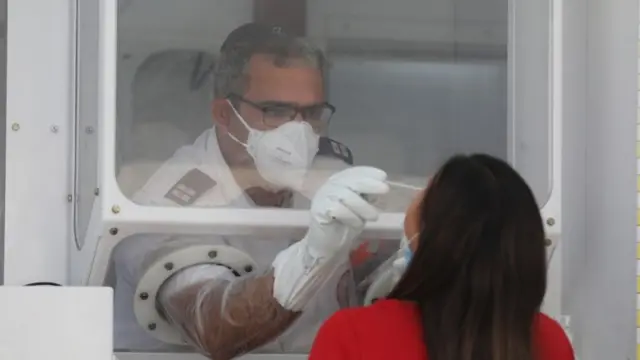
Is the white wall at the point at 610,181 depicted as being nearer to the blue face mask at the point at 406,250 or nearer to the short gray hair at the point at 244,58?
the blue face mask at the point at 406,250

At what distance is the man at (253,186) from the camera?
1.51m

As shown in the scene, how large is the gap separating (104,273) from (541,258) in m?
0.68

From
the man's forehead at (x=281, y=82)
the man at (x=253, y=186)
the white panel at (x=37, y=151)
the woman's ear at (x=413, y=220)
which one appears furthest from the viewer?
the white panel at (x=37, y=151)

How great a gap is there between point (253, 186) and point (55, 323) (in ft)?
1.20

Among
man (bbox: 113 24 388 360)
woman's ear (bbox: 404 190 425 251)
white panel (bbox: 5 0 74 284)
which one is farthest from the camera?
white panel (bbox: 5 0 74 284)

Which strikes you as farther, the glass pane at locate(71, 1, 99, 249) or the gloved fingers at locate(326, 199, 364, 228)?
the glass pane at locate(71, 1, 99, 249)

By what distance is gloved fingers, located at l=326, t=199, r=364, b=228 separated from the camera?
1.36m

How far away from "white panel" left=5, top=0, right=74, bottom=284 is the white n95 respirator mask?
0.38 meters

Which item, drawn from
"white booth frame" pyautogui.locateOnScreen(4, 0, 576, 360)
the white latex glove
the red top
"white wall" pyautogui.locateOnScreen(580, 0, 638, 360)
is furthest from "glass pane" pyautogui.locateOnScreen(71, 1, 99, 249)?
"white wall" pyautogui.locateOnScreen(580, 0, 638, 360)

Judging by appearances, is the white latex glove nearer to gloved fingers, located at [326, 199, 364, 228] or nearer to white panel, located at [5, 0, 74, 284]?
gloved fingers, located at [326, 199, 364, 228]

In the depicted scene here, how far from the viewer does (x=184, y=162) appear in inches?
61.6

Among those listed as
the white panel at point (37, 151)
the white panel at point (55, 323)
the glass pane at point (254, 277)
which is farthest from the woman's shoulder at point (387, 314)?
the white panel at point (37, 151)

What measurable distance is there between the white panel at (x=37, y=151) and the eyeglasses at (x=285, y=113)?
34 centimetres

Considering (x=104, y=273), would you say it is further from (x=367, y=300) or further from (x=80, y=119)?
(x=367, y=300)
